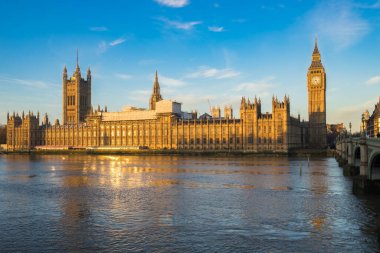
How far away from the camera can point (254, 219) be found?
1155 inches

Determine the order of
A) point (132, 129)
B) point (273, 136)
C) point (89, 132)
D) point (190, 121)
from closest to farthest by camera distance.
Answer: point (273, 136) < point (190, 121) < point (132, 129) < point (89, 132)

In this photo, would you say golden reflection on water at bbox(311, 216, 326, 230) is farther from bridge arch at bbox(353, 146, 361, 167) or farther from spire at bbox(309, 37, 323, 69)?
spire at bbox(309, 37, 323, 69)

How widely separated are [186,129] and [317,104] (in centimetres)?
4807

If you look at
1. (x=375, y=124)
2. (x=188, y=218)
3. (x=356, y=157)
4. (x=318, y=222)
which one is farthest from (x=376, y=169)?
(x=188, y=218)

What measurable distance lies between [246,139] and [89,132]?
70372 millimetres

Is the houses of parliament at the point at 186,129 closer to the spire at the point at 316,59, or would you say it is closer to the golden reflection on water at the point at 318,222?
the spire at the point at 316,59

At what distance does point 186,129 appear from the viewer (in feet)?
502

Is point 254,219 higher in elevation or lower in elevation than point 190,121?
lower

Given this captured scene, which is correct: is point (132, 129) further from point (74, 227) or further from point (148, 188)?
point (74, 227)

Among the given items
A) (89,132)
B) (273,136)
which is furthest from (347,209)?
(89,132)

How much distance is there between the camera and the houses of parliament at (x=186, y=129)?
136m

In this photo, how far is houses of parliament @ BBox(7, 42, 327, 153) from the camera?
5374 inches

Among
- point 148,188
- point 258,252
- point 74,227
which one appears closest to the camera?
point 258,252

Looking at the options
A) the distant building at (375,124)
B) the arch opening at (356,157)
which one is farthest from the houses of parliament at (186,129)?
the arch opening at (356,157)
